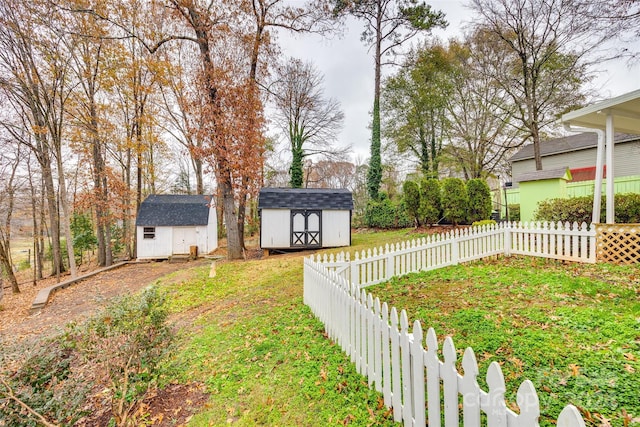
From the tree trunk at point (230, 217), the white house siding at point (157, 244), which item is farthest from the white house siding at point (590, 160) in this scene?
the white house siding at point (157, 244)

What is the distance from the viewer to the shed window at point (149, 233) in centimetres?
1534

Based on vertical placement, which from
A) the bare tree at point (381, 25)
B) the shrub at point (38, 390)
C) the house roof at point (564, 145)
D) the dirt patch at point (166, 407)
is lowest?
the dirt patch at point (166, 407)

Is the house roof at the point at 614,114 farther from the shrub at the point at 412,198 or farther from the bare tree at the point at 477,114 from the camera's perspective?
the bare tree at the point at 477,114

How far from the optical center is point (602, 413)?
192cm

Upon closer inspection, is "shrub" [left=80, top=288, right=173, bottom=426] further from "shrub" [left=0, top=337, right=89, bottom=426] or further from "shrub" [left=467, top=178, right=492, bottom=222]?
"shrub" [left=467, top=178, right=492, bottom=222]

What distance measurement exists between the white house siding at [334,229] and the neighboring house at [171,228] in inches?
269

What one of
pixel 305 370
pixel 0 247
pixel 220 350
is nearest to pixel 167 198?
pixel 0 247

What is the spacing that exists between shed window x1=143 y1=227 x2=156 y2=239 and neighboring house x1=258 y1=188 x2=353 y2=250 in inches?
272

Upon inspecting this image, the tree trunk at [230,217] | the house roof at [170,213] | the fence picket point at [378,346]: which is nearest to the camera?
the fence picket point at [378,346]

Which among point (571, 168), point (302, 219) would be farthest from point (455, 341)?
point (571, 168)

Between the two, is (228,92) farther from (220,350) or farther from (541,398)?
(541,398)

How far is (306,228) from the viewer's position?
550 inches

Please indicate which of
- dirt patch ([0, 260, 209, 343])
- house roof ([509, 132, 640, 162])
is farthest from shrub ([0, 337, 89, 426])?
house roof ([509, 132, 640, 162])

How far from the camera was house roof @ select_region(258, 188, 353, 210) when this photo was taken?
45.2 ft
